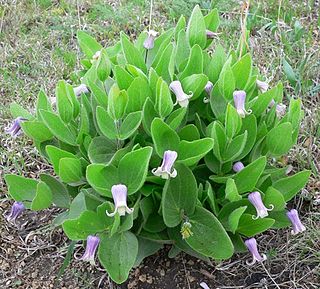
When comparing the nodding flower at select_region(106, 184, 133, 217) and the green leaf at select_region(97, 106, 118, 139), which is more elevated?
the green leaf at select_region(97, 106, 118, 139)

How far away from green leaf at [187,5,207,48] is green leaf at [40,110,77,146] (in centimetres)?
48

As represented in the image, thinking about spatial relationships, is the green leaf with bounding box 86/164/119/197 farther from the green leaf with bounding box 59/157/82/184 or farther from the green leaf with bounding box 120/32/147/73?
the green leaf with bounding box 120/32/147/73

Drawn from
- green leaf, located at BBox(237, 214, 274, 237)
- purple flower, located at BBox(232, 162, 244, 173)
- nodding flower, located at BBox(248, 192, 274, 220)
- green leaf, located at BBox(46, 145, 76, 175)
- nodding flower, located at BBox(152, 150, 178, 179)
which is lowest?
green leaf, located at BBox(237, 214, 274, 237)

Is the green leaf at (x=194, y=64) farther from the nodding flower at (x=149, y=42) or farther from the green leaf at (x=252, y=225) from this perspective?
→ the green leaf at (x=252, y=225)

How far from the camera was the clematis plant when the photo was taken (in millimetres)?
1525

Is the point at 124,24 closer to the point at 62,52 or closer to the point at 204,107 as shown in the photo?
the point at 62,52

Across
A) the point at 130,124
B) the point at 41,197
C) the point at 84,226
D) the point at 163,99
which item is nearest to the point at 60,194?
the point at 41,197

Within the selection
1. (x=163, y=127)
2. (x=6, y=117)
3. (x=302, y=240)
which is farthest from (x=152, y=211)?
(x=6, y=117)

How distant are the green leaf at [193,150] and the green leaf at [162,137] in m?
0.02

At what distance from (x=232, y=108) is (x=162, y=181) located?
0.27 meters

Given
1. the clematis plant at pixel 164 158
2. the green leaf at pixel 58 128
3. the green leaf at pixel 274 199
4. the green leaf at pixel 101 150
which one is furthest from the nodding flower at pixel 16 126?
the green leaf at pixel 274 199

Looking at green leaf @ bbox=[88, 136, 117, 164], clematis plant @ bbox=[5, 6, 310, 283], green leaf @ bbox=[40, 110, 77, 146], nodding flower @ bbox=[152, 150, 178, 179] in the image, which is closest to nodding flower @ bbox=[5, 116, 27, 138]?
clematis plant @ bbox=[5, 6, 310, 283]

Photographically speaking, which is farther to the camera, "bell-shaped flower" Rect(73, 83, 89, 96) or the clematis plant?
"bell-shaped flower" Rect(73, 83, 89, 96)

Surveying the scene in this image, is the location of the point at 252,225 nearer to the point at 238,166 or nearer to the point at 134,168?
the point at 238,166
